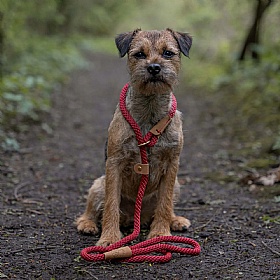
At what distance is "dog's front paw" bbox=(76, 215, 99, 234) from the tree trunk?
11.3 metres

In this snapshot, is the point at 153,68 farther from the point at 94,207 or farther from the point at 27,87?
the point at 27,87

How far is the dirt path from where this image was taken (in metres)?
3.92

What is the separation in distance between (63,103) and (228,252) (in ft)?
32.0

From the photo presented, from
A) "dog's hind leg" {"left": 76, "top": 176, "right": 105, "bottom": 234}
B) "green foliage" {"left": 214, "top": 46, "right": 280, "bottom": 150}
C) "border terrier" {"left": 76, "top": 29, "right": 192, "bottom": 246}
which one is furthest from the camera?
"green foliage" {"left": 214, "top": 46, "right": 280, "bottom": 150}

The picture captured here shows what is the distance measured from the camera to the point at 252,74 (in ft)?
44.5

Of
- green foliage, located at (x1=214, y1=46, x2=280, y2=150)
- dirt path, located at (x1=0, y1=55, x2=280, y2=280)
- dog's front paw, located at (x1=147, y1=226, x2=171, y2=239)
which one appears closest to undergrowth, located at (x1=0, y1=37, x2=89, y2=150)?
dirt path, located at (x1=0, y1=55, x2=280, y2=280)

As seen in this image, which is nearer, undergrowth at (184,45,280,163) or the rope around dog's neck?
the rope around dog's neck

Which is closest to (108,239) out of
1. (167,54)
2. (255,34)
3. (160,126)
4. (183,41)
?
(160,126)

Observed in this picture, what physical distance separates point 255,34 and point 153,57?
11.8m

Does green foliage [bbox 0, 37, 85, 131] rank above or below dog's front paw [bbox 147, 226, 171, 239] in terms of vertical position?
above

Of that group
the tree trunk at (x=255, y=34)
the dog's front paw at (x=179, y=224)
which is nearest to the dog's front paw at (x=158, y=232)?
the dog's front paw at (x=179, y=224)

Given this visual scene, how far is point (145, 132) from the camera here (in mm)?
4590

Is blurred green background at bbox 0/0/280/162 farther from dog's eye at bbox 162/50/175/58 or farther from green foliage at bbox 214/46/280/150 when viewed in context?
dog's eye at bbox 162/50/175/58

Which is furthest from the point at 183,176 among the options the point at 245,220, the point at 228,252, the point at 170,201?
the point at 228,252
